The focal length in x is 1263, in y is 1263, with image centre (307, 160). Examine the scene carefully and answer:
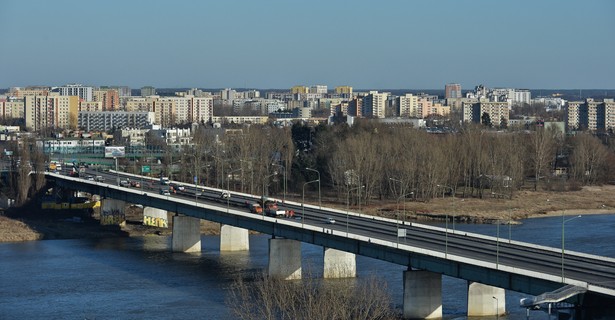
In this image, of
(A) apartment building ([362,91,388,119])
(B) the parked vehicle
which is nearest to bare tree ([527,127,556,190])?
(B) the parked vehicle

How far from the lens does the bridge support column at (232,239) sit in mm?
46031

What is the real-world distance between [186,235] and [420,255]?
16.0 metres

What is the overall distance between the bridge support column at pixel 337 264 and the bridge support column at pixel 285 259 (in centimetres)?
124

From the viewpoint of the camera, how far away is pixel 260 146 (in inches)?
2901

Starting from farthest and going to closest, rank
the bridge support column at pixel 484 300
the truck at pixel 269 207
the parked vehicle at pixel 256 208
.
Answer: the parked vehicle at pixel 256 208 < the truck at pixel 269 207 < the bridge support column at pixel 484 300

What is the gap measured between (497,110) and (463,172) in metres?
80.3

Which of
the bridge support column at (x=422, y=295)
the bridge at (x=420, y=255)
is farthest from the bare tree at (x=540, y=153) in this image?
the bridge support column at (x=422, y=295)

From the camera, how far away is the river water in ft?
108

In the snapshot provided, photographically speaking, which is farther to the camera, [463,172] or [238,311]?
[463,172]

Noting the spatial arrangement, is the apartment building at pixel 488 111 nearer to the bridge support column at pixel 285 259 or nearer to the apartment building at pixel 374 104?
the apartment building at pixel 374 104

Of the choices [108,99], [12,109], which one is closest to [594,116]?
[12,109]

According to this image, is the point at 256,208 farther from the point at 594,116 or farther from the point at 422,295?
the point at 594,116

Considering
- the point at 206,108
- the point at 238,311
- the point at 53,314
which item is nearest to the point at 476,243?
the point at 238,311

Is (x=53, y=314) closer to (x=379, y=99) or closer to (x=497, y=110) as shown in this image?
(x=497, y=110)
